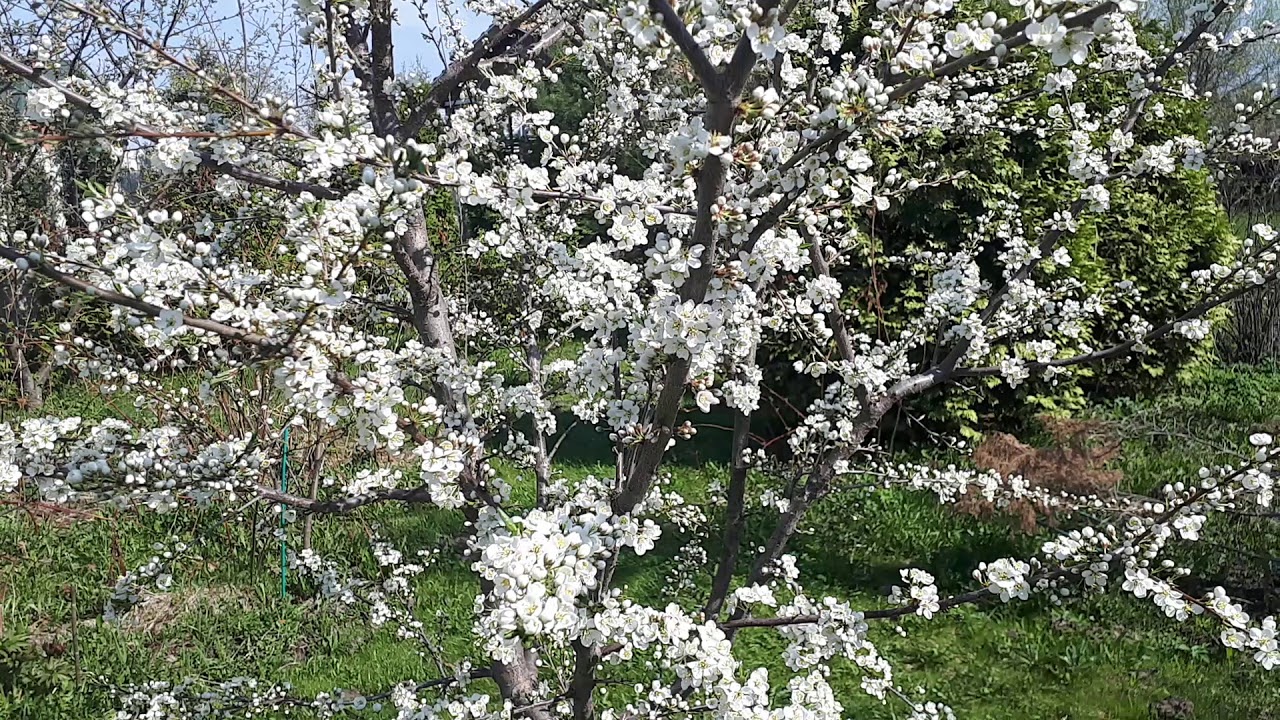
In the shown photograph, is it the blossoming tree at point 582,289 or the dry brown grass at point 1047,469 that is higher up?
the blossoming tree at point 582,289

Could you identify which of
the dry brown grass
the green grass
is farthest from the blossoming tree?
the dry brown grass

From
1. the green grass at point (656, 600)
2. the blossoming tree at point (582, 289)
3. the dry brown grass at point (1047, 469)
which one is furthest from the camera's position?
the dry brown grass at point (1047, 469)

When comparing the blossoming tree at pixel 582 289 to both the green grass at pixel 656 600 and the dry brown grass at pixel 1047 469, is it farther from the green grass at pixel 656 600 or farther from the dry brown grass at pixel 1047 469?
the dry brown grass at pixel 1047 469

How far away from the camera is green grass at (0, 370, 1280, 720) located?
3926 mm

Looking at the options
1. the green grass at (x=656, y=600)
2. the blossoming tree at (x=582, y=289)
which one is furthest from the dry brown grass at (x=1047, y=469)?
the blossoming tree at (x=582, y=289)

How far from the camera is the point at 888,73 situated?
4.96 ft

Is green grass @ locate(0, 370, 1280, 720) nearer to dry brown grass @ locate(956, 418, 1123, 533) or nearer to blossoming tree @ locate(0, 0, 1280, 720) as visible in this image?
dry brown grass @ locate(956, 418, 1123, 533)

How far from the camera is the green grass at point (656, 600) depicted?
155 inches

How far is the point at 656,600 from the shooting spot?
15.8 feet

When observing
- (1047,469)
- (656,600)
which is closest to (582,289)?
(656,600)

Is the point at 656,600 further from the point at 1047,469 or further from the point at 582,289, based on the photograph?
the point at 582,289

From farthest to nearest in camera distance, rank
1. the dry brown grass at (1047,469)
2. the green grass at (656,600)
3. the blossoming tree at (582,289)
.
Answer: the dry brown grass at (1047,469) → the green grass at (656,600) → the blossoming tree at (582,289)

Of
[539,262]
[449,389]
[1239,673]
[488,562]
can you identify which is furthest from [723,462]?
[488,562]

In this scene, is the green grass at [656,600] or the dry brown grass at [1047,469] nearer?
the green grass at [656,600]
